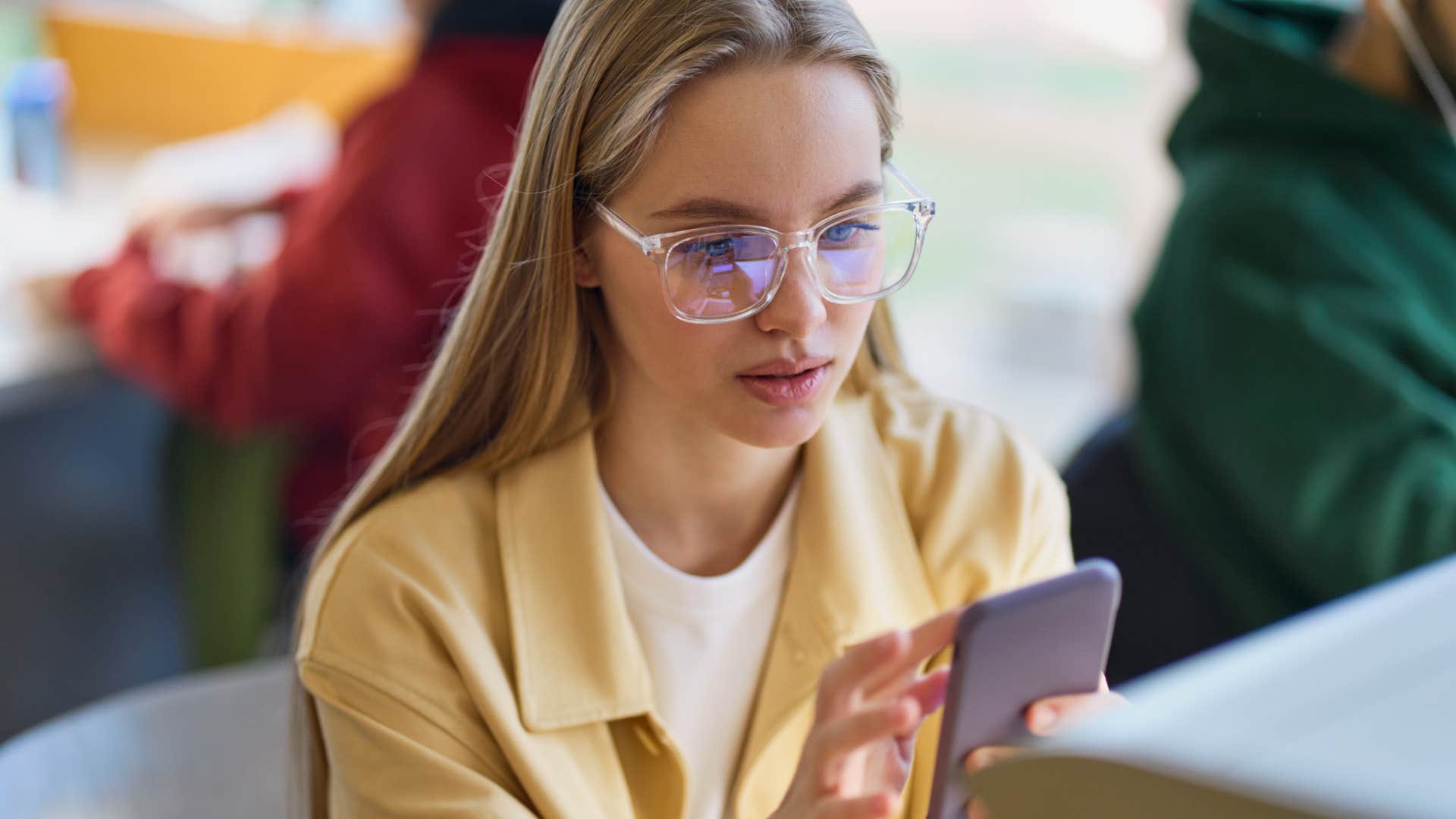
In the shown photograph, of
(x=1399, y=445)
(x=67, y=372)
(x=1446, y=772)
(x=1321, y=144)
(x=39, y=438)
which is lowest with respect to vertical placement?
(x=39, y=438)

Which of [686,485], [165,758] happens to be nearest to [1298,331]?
[686,485]

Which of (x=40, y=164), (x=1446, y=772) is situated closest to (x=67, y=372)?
(x=40, y=164)

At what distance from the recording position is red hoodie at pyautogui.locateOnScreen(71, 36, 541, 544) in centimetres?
162

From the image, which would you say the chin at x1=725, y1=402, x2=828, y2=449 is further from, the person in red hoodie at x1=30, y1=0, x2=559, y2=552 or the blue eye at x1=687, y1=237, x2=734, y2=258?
the person in red hoodie at x1=30, y1=0, x2=559, y2=552

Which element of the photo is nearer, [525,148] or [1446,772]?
[1446,772]

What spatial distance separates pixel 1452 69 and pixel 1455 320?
214mm

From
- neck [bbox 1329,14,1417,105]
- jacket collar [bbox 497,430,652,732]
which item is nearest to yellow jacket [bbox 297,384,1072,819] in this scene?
jacket collar [bbox 497,430,652,732]

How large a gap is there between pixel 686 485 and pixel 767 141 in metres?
0.24

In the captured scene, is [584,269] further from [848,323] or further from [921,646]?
[921,646]

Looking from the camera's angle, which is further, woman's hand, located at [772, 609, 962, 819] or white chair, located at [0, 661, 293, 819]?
white chair, located at [0, 661, 293, 819]

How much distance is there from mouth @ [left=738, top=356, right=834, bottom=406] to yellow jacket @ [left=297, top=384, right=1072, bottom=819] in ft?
0.43

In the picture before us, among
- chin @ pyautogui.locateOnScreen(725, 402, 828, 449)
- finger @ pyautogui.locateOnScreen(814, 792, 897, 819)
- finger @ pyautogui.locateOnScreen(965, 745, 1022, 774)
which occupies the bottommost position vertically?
finger @ pyautogui.locateOnScreen(814, 792, 897, 819)

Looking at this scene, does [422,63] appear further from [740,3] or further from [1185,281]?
[740,3]

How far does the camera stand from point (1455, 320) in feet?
4.25
